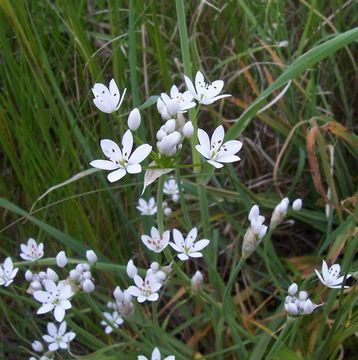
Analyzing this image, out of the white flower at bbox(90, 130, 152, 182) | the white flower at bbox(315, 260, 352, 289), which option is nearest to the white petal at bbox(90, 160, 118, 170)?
the white flower at bbox(90, 130, 152, 182)

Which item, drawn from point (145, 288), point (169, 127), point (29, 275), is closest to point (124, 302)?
point (145, 288)

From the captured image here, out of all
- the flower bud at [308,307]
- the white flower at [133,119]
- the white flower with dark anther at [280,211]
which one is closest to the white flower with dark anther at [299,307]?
the flower bud at [308,307]

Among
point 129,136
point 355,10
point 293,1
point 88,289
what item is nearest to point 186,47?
point 129,136

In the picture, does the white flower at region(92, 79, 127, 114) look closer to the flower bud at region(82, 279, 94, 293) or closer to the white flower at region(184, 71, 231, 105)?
the white flower at region(184, 71, 231, 105)

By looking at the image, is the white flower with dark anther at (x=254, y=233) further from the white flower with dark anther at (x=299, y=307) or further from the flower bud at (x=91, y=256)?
the flower bud at (x=91, y=256)

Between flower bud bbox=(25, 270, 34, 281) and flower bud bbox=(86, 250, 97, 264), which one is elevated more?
flower bud bbox=(86, 250, 97, 264)

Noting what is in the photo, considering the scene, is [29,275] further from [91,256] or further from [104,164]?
[104,164]

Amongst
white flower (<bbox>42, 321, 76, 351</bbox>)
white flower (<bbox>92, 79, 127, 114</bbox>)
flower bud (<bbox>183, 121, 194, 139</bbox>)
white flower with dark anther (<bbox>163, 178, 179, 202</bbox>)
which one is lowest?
white flower (<bbox>42, 321, 76, 351</bbox>)
